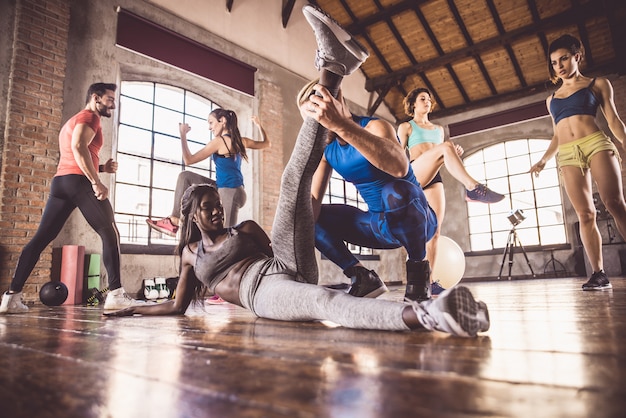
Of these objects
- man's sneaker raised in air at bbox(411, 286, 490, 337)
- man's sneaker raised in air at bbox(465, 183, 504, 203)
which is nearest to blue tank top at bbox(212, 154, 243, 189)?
man's sneaker raised in air at bbox(465, 183, 504, 203)

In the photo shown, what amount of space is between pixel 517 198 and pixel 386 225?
317 inches

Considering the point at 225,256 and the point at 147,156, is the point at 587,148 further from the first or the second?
the point at 147,156

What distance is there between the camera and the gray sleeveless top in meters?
1.53

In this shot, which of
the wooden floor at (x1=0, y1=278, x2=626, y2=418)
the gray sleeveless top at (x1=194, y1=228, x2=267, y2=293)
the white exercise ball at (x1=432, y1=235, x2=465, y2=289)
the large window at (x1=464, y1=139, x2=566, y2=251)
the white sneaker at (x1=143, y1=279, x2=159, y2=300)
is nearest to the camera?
the wooden floor at (x1=0, y1=278, x2=626, y2=418)

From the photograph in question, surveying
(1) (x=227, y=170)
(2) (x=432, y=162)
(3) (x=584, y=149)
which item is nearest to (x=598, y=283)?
(3) (x=584, y=149)

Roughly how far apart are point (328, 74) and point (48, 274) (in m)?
3.67

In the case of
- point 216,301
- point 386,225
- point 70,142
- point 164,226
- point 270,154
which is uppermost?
point 270,154

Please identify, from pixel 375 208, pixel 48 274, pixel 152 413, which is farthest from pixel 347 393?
pixel 48 274

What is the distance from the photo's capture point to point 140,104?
5.11 metres

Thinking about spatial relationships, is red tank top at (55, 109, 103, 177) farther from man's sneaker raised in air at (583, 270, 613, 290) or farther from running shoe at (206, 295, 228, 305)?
man's sneaker raised in air at (583, 270, 613, 290)

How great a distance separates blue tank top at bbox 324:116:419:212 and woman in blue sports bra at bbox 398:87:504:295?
2.65 feet

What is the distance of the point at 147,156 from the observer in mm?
5070

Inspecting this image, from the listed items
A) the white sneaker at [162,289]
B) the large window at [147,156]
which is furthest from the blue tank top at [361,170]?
the large window at [147,156]

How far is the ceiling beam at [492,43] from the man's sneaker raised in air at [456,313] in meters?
7.99
